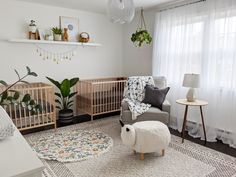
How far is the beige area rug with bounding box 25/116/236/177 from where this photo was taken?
81.8 inches

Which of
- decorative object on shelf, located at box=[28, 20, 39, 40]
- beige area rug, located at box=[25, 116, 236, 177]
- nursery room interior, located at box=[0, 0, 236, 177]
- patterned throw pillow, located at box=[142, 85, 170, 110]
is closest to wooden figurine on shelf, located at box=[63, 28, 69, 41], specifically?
nursery room interior, located at box=[0, 0, 236, 177]

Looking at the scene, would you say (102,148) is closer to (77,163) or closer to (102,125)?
(77,163)

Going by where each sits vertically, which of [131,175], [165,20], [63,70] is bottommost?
[131,175]

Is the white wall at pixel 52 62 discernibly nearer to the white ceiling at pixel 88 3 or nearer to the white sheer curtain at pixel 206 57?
the white ceiling at pixel 88 3

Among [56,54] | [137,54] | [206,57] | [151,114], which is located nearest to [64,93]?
[56,54]

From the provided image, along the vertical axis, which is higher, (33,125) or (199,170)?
(33,125)

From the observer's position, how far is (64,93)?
3590 millimetres

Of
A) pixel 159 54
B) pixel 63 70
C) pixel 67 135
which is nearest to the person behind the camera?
pixel 67 135

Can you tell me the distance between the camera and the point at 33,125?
3143 mm

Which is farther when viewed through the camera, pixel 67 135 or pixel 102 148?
pixel 67 135

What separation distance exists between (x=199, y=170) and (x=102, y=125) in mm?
1902

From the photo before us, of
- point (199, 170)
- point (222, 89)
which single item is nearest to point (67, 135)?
point (199, 170)

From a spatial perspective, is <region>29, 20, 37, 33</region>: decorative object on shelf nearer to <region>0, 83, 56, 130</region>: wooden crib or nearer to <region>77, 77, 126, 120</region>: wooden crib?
<region>0, 83, 56, 130</region>: wooden crib

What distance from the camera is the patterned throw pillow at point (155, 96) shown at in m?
3.19
